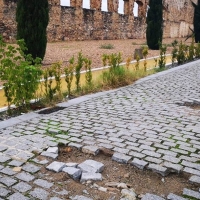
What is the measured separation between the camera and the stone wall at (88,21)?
16797 mm

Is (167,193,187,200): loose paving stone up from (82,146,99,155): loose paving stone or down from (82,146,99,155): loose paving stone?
down

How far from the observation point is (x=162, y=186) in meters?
2.81

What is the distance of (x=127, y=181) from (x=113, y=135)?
1.25m

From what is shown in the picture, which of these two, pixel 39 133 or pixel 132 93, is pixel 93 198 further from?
pixel 132 93

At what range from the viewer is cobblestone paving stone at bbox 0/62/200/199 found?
2.97 meters

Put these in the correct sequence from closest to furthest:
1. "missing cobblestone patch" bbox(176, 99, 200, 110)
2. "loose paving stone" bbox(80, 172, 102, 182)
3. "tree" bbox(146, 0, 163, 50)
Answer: "loose paving stone" bbox(80, 172, 102, 182) → "missing cobblestone patch" bbox(176, 99, 200, 110) → "tree" bbox(146, 0, 163, 50)

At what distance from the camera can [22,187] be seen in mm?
2682

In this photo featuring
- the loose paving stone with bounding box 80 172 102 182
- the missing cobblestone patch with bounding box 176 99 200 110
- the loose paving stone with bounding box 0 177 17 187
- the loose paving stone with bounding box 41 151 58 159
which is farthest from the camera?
the missing cobblestone patch with bounding box 176 99 200 110

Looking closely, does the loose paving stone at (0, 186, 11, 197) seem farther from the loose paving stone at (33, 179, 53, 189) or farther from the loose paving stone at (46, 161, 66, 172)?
the loose paving stone at (46, 161, 66, 172)

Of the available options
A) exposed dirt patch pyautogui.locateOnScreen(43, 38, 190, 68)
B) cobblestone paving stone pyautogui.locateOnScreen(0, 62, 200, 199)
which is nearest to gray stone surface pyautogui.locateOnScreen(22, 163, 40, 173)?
cobblestone paving stone pyautogui.locateOnScreen(0, 62, 200, 199)

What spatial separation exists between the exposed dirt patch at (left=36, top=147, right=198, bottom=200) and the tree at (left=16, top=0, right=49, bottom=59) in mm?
7281

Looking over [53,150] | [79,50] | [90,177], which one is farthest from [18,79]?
[79,50]

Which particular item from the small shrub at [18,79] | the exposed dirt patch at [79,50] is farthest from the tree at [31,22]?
the small shrub at [18,79]

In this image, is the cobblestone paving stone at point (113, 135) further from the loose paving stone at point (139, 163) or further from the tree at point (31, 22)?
the tree at point (31, 22)
